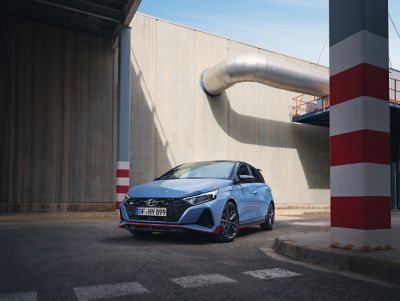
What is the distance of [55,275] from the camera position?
3.97 metres

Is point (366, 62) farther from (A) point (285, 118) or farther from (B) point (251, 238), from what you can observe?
(A) point (285, 118)

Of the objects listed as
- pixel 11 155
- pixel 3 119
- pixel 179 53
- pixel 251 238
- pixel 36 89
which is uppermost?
pixel 179 53

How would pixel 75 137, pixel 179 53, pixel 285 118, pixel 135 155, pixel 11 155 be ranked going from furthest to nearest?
1. pixel 285 118
2. pixel 179 53
3. pixel 135 155
4. pixel 75 137
5. pixel 11 155

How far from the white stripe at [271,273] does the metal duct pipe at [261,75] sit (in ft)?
41.3

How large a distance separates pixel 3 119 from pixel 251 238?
10080 mm

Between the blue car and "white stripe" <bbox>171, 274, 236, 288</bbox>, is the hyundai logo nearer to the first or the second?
the blue car

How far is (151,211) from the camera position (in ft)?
20.8

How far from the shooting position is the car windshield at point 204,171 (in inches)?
290

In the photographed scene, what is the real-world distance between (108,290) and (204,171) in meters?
4.22

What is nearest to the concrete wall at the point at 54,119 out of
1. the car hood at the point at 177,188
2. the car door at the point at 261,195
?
the car door at the point at 261,195

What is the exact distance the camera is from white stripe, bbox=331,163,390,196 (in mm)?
4785

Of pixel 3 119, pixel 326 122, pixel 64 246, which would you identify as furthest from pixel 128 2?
pixel 326 122

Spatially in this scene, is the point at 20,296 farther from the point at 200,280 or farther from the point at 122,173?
the point at 122,173

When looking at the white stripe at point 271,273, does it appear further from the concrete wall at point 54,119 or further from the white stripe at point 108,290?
the concrete wall at point 54,119
